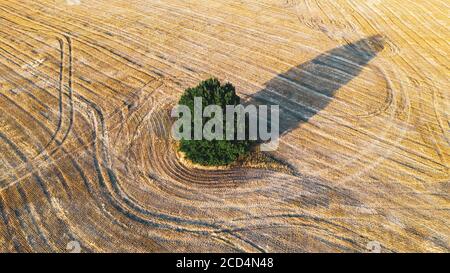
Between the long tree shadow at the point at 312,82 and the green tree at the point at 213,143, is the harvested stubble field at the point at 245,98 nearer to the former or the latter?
the long tree shadow at the point at 312,82

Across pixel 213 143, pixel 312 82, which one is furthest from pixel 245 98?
pixel 213 143

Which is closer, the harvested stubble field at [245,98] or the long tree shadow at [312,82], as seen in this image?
the harvested stubble field at [245,98]

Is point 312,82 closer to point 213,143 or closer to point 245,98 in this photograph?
point 245,98

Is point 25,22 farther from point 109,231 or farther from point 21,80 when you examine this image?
point 109,231

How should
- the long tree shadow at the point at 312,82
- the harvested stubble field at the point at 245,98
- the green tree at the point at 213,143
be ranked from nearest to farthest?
the harvested stubble field at the point at 245,98 → the green tree at the point at 213,143 → the long tree shadow at the point at 312,82

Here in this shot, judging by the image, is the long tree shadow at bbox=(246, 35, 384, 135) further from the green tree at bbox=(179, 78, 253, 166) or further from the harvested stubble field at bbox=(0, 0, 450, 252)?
the green tree at bbox=(179, 78, 253, 166)

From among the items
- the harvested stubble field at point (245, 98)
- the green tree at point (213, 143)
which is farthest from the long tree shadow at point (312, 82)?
the green tree at point (213, 143)
